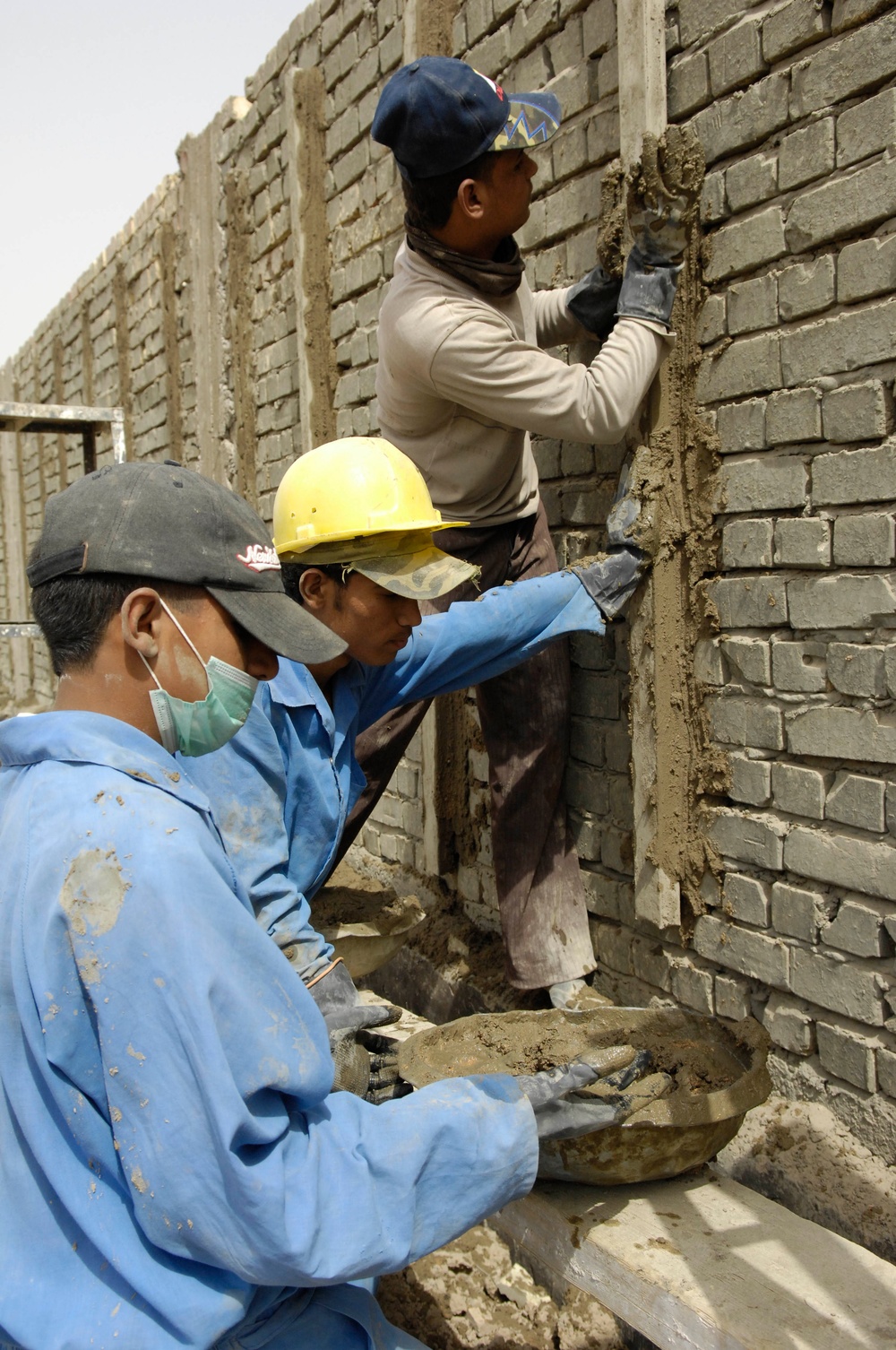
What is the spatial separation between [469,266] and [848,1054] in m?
2.30

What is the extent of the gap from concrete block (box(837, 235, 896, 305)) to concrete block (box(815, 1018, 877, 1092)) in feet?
5.58

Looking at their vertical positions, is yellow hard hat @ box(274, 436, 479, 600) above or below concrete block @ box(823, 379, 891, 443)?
below

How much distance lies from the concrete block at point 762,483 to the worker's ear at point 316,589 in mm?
1075

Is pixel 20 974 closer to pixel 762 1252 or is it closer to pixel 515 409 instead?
pixel 762 1252

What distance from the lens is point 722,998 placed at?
290 centimetres

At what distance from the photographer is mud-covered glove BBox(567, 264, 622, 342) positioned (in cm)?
307

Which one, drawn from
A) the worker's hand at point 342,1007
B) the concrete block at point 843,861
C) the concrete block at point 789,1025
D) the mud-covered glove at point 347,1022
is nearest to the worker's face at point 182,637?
the mud-covered glove at point 347,1022

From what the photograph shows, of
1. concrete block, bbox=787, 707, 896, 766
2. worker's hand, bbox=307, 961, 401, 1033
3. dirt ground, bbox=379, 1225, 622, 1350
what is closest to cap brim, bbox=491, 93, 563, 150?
concrete block, bbox=787, 707, 896, 766

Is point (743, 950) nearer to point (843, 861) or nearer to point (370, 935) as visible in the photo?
point (843, 861)

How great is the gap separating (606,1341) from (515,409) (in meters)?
2.36

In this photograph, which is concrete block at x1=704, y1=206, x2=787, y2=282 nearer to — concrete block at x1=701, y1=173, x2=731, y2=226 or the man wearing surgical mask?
concrete block at x1=701, y1=173, x2=731, y2=226

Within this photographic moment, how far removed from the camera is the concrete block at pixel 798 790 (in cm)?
258

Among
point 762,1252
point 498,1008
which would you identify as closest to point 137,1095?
point 762,1252

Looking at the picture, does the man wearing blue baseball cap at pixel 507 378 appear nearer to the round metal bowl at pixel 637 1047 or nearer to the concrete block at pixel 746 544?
the concrete block at pixel 746 544
